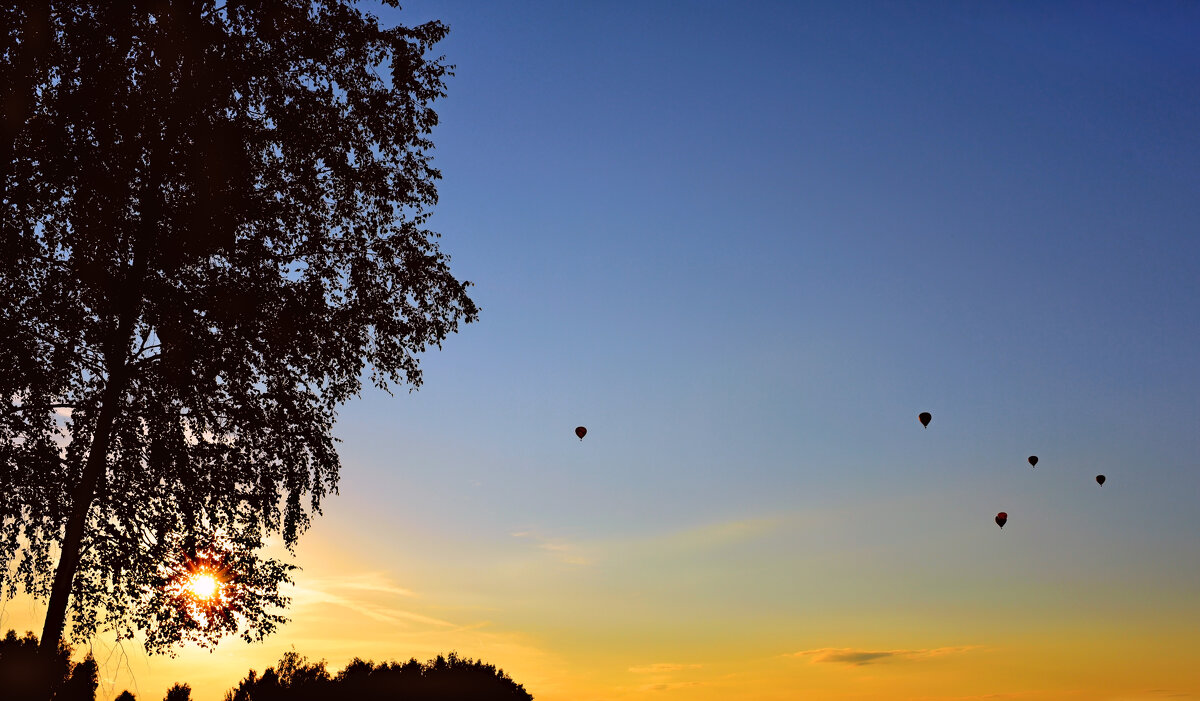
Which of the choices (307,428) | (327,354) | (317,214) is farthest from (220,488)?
(317,214)

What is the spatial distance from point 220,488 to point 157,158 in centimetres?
641

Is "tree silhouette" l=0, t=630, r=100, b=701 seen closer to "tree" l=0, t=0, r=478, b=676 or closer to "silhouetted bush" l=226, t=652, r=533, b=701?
"tree" l=0, t=0, r=478, b=676

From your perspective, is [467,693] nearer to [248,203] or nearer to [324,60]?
[248,203]

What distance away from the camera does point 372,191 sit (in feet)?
67.3

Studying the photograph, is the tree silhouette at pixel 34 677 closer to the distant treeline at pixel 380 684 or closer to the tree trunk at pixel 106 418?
the tree trunk at pixel 106 418

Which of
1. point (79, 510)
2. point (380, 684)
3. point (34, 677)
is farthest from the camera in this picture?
point (380, 684)

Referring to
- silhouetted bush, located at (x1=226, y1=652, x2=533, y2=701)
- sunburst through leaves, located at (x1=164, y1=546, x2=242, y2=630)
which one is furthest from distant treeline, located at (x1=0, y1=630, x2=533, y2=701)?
sunburst through leaves, located at (x1=164, y1=546, x2=242, y2=630)

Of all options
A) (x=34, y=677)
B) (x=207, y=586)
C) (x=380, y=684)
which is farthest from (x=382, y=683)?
(x=34, y=677)

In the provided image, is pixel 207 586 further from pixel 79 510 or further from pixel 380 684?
pixel 380 684

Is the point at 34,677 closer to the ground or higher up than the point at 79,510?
closer to the ground

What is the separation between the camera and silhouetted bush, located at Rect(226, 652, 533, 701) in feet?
83.3

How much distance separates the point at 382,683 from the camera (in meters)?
26.1

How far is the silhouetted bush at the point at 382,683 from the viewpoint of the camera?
25.4m

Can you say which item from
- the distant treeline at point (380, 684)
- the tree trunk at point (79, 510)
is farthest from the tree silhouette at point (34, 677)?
the distant treeline at point (380, 684)
